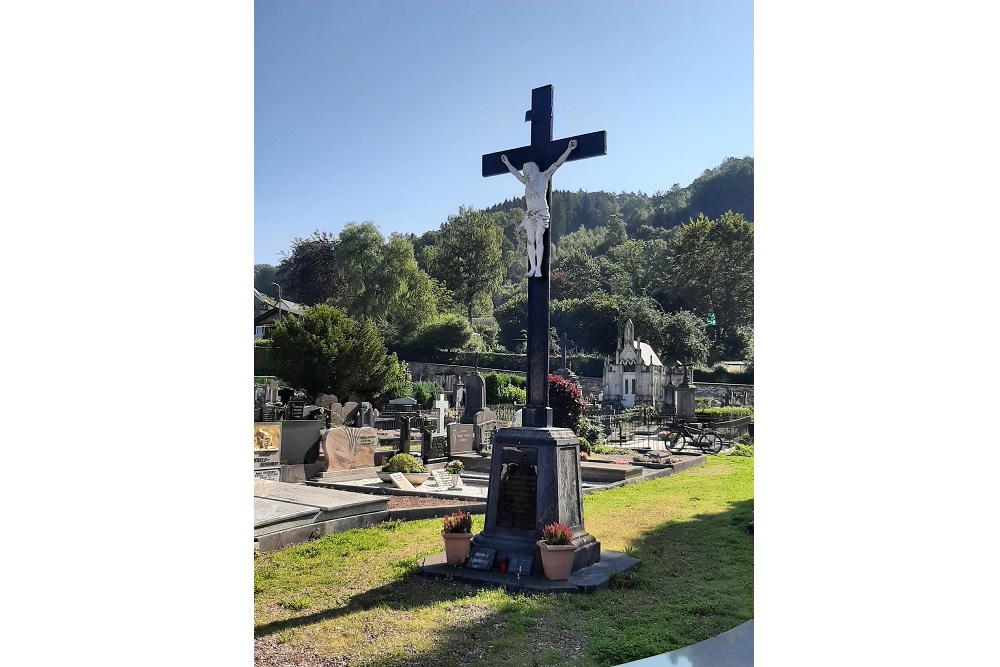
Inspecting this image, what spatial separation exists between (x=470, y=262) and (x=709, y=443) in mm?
12592

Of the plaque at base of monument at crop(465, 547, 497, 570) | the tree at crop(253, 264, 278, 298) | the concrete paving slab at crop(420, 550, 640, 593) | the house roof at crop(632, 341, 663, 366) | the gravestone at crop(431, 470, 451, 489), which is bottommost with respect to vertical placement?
the gravestone at crop(431, 470, 451, 489)

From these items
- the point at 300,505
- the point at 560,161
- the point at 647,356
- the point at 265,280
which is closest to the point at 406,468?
the point at 300,505

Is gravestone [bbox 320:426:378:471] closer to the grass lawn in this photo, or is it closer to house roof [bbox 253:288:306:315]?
the grass lawn

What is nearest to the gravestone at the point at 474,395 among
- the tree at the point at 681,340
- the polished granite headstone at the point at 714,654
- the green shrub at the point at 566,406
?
the green shrub at the point at 566,406

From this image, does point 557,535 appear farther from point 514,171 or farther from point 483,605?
point 514,171

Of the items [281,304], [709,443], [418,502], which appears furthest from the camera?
[281,304]

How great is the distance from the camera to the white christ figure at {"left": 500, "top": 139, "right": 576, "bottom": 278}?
446 cm

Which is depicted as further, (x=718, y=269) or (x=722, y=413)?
(x=718, y=269)

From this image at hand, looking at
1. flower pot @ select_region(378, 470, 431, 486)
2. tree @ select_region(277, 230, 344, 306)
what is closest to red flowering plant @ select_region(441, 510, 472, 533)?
flower pot @ select_region(378, 470, 431, 486)

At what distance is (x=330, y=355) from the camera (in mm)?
14594

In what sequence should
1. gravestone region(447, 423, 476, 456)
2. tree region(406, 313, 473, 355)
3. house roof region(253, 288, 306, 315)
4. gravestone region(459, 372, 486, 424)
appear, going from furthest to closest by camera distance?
tree region(406, 313, 473, 355)
house roof region(253, 288, 306, 315)
gravestone region(459, 372, 486, 424)
gravestone region(447, 423, 476, 456)

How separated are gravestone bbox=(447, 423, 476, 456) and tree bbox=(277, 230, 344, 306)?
26.6 ft
